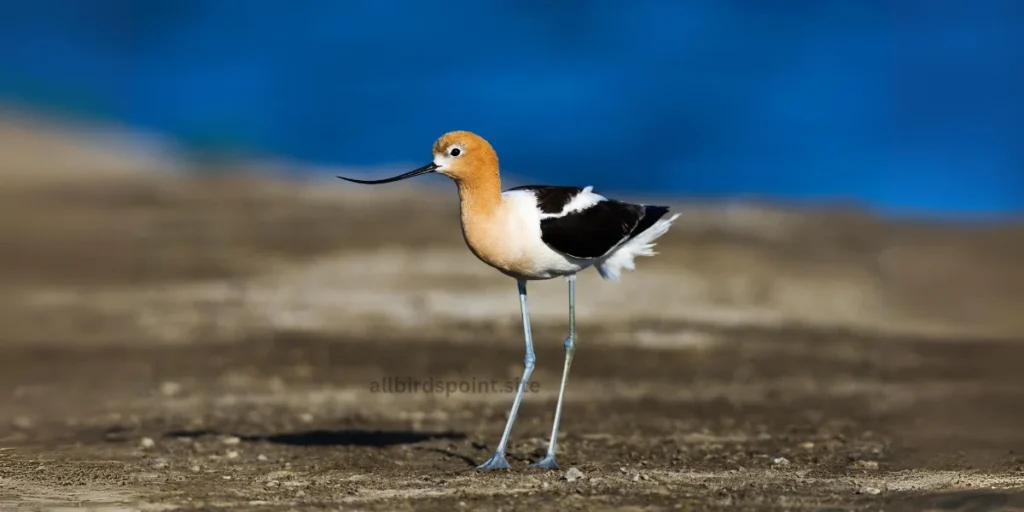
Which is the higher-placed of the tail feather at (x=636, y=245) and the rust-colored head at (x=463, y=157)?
the rust-colored head at (x=463, y=157)

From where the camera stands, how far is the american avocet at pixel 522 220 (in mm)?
8250

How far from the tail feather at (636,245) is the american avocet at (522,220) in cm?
29

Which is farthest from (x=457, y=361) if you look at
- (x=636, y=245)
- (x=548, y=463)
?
(x=548, y=463)

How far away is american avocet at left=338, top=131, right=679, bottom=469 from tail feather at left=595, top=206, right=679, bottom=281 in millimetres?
290

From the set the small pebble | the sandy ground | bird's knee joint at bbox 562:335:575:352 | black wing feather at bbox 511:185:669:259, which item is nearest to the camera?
the small pebble

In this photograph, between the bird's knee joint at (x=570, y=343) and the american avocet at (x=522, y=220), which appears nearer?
the american avocet at (x=522, y=220)

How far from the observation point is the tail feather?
9016 mm

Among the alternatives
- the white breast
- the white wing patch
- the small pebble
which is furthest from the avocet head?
the small pebble

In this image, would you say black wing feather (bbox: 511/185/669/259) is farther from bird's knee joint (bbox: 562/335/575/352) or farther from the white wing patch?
bird's knee joint (bbox: 562/335/575/352)

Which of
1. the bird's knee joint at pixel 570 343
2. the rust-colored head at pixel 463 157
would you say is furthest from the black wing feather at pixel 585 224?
the bird's knee joint at pixel 570 343

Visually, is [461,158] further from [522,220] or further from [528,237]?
[528,237]

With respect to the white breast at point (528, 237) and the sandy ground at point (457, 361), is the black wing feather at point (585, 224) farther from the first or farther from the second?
the sandy ground at point (457, 361)

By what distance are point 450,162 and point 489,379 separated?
5785 millimetres

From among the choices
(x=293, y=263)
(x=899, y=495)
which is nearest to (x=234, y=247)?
(x=293, y=263)
